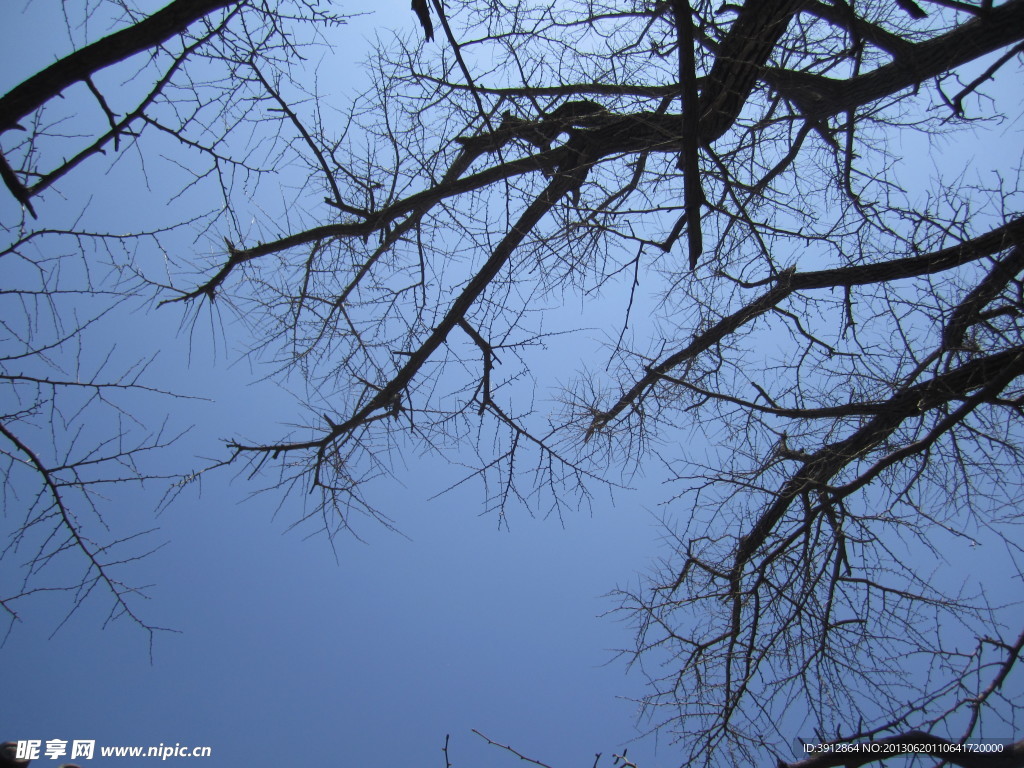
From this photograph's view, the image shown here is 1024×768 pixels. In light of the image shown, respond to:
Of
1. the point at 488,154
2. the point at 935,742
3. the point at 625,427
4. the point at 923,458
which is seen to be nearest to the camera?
the point at 935,742

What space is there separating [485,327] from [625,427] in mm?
1273

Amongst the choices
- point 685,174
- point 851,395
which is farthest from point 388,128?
point 851,395

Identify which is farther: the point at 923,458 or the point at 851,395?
the point at 851,395

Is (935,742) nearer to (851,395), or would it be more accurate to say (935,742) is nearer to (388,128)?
(851,395)

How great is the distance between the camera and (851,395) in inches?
153

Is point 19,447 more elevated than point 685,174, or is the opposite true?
point 685,174

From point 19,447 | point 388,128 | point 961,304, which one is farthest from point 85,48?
point 961,304

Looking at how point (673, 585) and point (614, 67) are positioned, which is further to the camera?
point (673, 585)

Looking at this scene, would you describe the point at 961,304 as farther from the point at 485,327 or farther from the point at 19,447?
the point at 19,447

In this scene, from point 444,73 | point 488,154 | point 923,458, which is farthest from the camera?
point 488,154

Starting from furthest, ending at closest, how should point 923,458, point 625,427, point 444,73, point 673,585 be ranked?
point 625,427, point 673,585, point 923,458, point 444,73

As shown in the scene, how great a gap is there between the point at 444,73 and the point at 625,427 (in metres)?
2.61

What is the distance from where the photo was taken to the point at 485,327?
13.6ft

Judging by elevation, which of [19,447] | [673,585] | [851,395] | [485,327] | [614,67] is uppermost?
[614,67]
